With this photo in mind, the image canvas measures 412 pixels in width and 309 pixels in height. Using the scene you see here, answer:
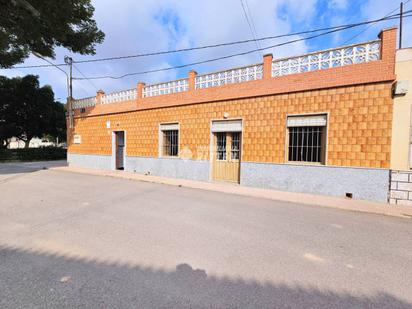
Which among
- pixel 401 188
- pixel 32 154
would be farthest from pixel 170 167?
pixel 32 154

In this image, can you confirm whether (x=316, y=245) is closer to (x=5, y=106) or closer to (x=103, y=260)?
(x=103, y=260)

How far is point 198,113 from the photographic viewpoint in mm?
10367

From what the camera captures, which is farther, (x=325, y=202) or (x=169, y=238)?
(x=325, y=202)

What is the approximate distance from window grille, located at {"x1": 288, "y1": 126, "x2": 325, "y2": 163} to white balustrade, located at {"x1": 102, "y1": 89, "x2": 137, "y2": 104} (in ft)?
31.1

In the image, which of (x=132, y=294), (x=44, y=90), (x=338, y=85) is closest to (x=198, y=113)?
(x=338, y=85)

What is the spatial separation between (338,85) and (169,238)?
7.26m

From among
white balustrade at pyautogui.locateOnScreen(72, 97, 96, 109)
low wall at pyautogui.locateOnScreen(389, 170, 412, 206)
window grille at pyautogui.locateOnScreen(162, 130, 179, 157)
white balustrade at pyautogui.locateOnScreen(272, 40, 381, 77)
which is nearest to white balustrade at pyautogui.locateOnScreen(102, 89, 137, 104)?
white balustrade at pyautogui.locateOnScreen(72, 97, 96, 109)

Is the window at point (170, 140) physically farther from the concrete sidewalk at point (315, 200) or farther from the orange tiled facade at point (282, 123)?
the concrete sidewalk at point (315, 200)

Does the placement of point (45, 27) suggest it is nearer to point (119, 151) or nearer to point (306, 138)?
point (119, 151)

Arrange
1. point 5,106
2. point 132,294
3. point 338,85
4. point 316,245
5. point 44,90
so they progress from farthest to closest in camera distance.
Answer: point 44,90, point 5,106, point 338,85, point 316,245, point 132,294

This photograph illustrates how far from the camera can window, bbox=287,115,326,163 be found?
7695 mm

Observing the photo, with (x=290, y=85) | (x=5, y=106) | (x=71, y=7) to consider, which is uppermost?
(x=71, y=7)

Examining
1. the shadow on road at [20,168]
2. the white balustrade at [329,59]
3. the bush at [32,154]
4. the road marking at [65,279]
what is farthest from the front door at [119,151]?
A: the bush at [32,154]

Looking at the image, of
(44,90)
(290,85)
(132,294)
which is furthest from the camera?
(44,90)
